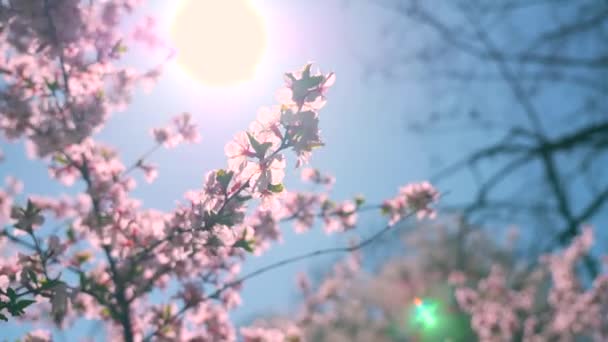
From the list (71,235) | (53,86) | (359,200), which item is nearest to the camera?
(53,86)

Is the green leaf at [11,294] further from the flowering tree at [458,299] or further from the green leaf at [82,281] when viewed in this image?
the flowering tree at [458,299]

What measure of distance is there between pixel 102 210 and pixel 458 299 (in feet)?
26.2

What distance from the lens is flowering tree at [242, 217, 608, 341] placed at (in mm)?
7117

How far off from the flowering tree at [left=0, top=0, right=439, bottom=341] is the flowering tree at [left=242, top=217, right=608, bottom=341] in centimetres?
102

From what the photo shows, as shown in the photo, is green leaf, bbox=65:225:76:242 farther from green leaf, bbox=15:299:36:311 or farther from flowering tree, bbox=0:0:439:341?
green leaf, bbox=15:299:36:311

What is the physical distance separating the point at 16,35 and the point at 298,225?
2.19m

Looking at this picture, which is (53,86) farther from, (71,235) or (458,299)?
(458,299)

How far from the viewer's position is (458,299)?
31.1 feet

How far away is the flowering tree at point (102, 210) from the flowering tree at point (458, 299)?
1.02 m

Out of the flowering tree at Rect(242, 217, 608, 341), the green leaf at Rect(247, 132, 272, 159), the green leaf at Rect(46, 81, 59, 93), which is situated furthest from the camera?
the flowering tree at Rect(242, 217, 608, 341)

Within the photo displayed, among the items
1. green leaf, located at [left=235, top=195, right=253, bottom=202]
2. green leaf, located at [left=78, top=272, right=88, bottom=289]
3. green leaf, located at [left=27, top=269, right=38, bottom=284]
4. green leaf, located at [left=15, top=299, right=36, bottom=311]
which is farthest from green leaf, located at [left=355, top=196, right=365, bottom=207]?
green leaf, located at [left=15, top=299, right=36, bottom=311]

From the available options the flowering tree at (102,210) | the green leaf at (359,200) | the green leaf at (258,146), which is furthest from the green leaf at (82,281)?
the green leaf at (359,200)

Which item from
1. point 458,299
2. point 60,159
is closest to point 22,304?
point 60,159

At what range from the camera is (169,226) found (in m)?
2.66
